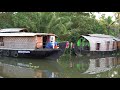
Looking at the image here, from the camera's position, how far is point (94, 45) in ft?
38.6

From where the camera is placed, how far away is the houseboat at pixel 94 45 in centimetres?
1150

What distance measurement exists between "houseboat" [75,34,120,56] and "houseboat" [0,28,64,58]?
1469 mm

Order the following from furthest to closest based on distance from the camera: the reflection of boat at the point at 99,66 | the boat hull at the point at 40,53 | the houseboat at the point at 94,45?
the houseboat at the point at 94,45
the boat hull at the point at 40,53
the reflection of boat at the point at 99,66

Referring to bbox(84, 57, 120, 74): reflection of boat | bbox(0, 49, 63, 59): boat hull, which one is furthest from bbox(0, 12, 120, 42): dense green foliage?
bbox(84, 57, 120, 74): reflection of boat

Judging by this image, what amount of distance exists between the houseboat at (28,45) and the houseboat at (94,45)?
147 centimetres

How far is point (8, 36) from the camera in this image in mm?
10570

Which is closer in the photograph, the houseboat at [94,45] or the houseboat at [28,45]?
the houseboat at [28,45]

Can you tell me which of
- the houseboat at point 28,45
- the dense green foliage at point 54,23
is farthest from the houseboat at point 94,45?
the houseboat at point 28,45

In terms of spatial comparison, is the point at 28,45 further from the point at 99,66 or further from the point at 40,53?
the point at 99,66

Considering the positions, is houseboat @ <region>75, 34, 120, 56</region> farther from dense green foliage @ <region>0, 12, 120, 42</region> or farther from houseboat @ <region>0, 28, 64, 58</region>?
houseboat @ <region>0, 28, 64, 58</region>

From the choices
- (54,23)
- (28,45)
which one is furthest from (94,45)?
(28,45)

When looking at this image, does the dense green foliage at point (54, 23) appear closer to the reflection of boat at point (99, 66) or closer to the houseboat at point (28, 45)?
the houseboat at point (28, 45)
